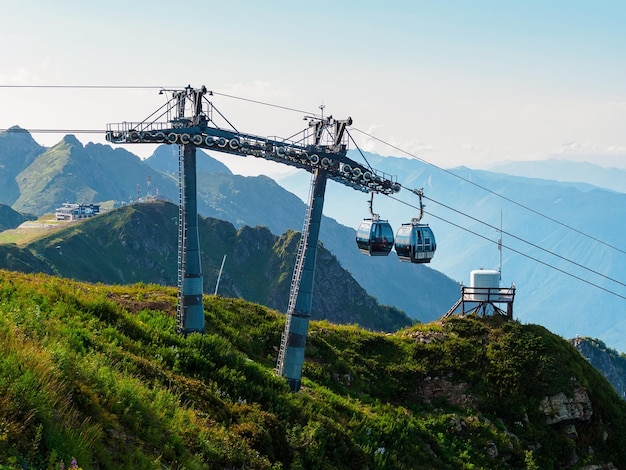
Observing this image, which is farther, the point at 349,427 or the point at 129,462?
the point at 349,427

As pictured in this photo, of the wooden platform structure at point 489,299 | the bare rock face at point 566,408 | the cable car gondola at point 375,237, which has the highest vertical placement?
the cable car gondola at point 375,237

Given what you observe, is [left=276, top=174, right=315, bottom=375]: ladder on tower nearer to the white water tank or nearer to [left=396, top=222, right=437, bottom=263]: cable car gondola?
[left=396, top=222, right=437, bottom=263]: cable car gondola

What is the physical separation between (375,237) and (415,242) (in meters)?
2.69

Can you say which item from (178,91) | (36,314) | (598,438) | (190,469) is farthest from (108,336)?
(598,438)

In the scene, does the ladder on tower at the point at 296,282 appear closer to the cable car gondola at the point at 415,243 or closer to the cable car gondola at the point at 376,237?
the cable car gondola at the point at 376,237

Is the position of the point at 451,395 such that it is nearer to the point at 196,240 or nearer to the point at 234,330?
the point at 234,330

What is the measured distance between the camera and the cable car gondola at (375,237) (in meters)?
27.3

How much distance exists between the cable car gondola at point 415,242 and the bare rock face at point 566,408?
9514 millimetres

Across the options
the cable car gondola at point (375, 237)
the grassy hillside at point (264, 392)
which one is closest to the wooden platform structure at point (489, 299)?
the grassy hillside at point (264, 392)

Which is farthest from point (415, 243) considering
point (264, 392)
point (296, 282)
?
point (264, 392)

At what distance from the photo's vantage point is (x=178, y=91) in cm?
2608

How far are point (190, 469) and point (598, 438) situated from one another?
25.9m

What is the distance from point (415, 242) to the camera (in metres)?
29.0

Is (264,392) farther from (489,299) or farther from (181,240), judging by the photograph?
(489,299)
